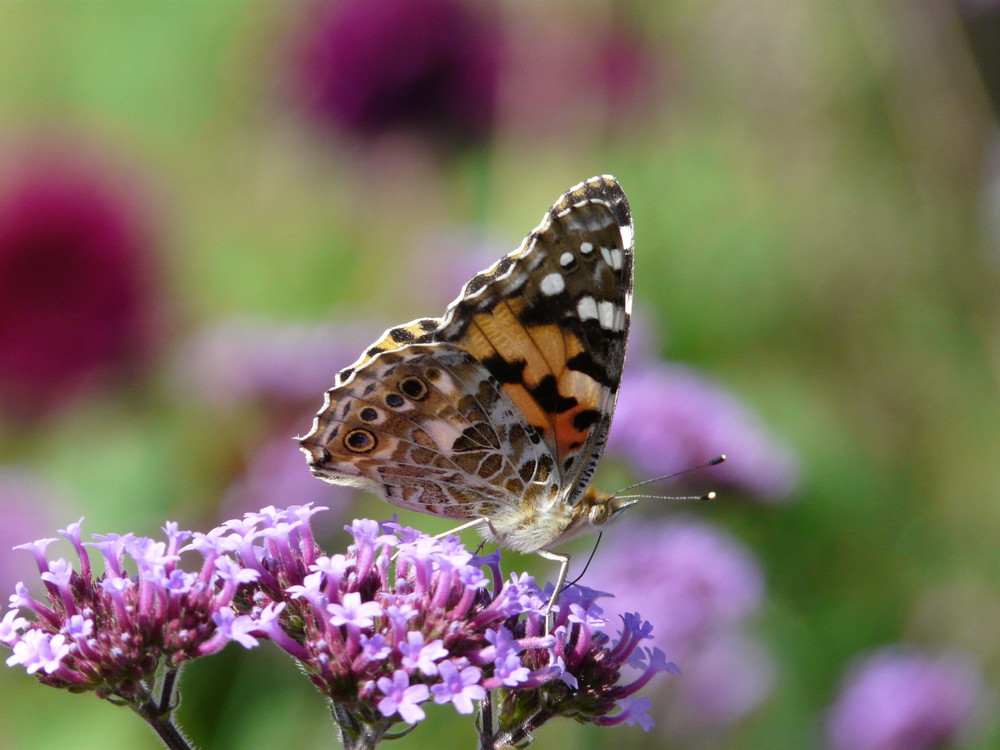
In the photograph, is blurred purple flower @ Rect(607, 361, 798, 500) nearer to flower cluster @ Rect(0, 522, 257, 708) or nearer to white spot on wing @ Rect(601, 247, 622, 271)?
white spot on wing @ Rect(601, 247, 622, 271)

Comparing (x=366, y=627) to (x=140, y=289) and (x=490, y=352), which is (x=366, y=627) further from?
(x=140, y=289)

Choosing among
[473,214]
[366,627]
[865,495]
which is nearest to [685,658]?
[865,495]

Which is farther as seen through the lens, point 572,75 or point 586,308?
point 572,75

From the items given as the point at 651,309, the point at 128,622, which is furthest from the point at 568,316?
the point at 651,309

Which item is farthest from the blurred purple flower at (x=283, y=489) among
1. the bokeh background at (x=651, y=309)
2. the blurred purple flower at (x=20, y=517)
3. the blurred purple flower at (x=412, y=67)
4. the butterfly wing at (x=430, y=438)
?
the blurred purple flower at (x=412, y=67)

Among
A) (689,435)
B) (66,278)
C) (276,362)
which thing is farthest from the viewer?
(66,278)

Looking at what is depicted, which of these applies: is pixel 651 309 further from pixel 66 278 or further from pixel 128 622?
pixel 128 622

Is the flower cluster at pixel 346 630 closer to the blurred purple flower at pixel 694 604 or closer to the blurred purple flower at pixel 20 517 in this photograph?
the blurred purple flower at pixel 694 604

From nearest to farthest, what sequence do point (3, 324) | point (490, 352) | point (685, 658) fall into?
point (490, 352), point (685, 658), point (3, 324)
